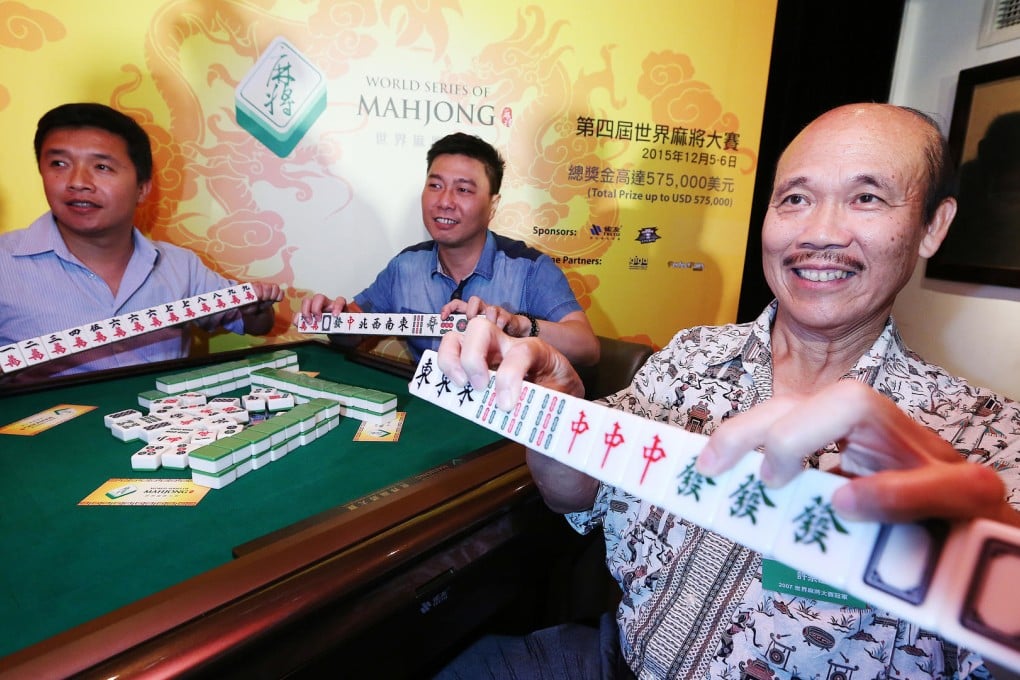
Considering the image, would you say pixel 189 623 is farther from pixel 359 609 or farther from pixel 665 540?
pixel 665 540

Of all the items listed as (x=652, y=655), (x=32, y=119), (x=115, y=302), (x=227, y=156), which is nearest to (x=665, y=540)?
(x=652, y=655)

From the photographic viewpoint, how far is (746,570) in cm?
88

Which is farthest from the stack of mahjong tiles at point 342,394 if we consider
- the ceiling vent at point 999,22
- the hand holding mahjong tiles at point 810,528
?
the ceiling vent at point 999,22

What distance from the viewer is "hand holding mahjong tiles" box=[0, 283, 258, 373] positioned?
5.57ft

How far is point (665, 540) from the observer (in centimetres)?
97

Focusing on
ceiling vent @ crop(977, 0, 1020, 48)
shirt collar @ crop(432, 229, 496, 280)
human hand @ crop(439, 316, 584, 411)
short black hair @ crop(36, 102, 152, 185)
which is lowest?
human hand @ crop(439, 316, 584, 411)

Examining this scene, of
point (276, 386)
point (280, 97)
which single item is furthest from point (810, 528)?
point (280, 97)

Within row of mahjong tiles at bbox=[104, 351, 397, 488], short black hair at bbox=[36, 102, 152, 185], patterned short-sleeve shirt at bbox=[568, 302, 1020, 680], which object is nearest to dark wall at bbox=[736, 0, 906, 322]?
patterned short-sleeve shirt at bbox=[568, 302, 1020, 680]

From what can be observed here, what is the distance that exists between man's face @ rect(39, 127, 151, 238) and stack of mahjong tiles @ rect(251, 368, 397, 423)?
3.50 feet

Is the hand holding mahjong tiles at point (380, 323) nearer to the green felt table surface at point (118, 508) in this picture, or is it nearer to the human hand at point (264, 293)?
the human hand at point (264, 293)

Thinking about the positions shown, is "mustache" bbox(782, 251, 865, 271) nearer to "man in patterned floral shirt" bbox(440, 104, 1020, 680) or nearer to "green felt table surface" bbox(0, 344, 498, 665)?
"man in patterned floral shirt" bbox(440, 104, 1020, 680)

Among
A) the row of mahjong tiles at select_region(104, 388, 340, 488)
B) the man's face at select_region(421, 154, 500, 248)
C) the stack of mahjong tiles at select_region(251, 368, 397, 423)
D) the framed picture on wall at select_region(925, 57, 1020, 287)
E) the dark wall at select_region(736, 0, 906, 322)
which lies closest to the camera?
the row of mahjong tiles at select_region(104, 388, 340, 488)

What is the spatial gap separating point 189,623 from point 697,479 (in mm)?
737

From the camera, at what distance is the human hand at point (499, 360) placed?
2.71 ft
